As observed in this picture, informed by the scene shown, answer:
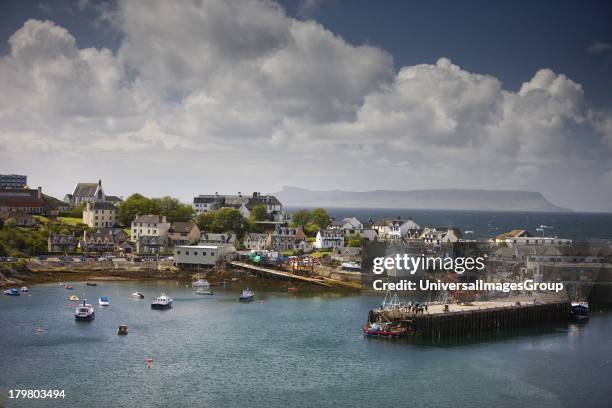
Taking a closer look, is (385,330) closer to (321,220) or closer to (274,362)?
(274,362)

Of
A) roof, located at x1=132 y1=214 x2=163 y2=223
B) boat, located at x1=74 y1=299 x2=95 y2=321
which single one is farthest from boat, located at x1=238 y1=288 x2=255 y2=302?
roof, located at x1=132 y1=214 x2=163 y2=223

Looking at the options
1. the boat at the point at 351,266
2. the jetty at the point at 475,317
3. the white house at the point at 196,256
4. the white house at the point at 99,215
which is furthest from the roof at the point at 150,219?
the jetty at the point at 475,317

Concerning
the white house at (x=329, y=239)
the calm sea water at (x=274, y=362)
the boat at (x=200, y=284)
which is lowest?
the calm sea water at (x=274, y=362)

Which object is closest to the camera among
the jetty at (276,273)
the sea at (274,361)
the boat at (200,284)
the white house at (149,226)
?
the sea at (274,361)

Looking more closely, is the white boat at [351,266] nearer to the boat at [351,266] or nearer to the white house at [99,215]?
the boat at [351,266]

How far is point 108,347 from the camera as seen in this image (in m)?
46.8

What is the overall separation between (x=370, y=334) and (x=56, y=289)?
3826 cm

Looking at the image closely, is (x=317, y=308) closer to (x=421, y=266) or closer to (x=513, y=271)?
(x=421, y=266)

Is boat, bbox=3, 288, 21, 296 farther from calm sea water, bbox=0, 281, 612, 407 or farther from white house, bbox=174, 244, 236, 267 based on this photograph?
white house, bbox=174, 244, 236, 267

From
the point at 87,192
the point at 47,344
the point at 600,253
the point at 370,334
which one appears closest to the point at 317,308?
the point at 370,334

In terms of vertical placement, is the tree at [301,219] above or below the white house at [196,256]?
above

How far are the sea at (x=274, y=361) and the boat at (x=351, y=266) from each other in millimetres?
20966

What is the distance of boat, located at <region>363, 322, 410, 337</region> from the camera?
52.5 meters

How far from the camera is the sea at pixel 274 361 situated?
37.9m
